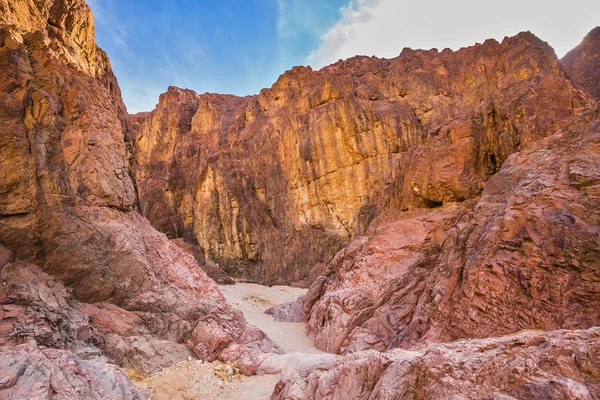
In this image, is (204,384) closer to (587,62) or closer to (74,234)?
(74,234)

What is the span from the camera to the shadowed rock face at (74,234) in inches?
294

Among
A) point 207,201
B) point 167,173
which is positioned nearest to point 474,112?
point 207,201

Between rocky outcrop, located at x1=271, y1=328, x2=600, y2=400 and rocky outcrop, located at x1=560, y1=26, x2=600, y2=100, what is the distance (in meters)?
44.3

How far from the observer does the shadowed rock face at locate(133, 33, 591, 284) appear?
119 feet

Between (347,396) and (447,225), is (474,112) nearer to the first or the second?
(447,225)

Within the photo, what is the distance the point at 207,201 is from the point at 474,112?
118 feet

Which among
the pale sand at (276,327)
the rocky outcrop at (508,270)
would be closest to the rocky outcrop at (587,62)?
the rocky outcrop at (508,270)

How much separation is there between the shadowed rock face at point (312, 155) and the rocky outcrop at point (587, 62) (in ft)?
30.3

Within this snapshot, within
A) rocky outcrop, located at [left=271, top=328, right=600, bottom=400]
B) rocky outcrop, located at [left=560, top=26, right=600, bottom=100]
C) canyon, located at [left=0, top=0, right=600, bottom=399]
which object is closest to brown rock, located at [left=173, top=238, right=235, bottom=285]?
canyon, located at [left=0, top=0, right=600, bottom=399]

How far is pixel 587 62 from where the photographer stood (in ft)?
137

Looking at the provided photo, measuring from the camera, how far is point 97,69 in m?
13.5

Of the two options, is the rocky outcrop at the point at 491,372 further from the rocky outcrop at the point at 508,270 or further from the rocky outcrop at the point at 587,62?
the rocky outcrop at the point at 587,62

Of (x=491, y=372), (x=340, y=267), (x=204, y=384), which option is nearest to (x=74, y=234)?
(x=204, y=384)

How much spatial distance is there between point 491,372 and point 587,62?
54956 mm
